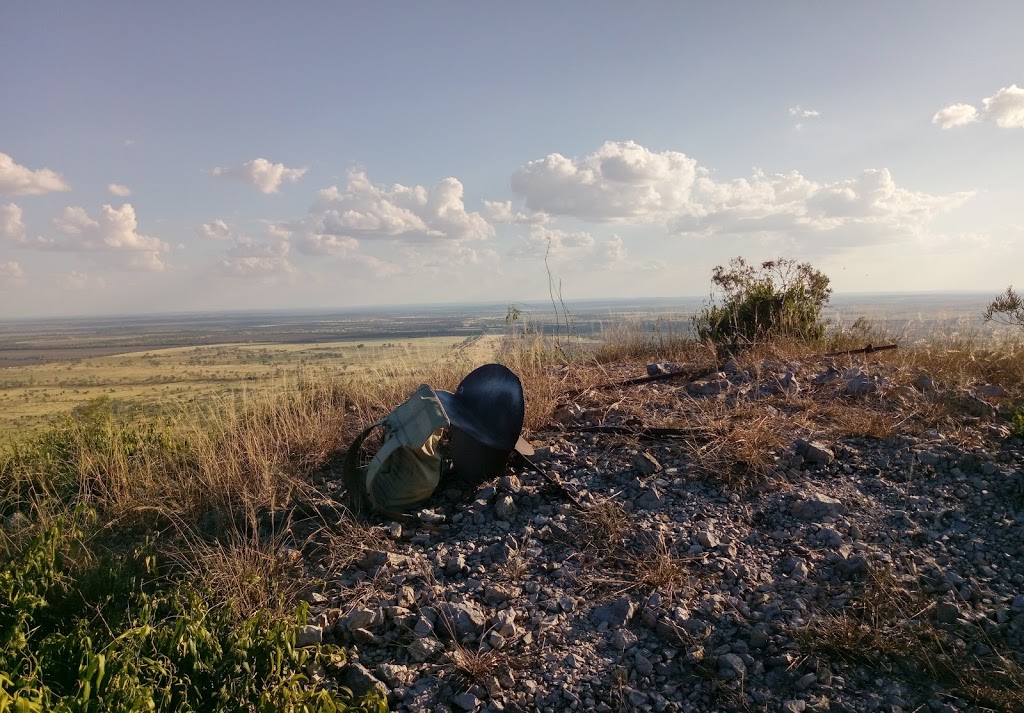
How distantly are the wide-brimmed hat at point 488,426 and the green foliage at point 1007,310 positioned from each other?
7.06 metres

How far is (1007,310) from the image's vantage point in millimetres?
7793

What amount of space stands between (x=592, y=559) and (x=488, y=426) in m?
1.26

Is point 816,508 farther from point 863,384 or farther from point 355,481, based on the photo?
point 355,481

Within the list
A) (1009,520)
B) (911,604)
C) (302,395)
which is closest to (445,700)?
(911,604)

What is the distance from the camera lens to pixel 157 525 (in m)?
4.07

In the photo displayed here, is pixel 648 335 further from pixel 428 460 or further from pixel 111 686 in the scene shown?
pixel 111 686

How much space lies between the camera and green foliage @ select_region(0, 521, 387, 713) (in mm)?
2084

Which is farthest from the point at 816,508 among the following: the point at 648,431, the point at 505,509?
the point at 505,509

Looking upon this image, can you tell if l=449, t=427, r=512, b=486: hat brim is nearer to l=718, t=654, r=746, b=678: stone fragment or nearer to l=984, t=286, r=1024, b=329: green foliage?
l=718, t=654, r=746, b=678: stone fragment

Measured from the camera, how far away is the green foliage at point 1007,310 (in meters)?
7.63

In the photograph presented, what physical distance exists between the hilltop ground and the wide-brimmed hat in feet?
0.64

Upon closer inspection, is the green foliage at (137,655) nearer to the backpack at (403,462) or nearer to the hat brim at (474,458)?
the backpack at (403,462)

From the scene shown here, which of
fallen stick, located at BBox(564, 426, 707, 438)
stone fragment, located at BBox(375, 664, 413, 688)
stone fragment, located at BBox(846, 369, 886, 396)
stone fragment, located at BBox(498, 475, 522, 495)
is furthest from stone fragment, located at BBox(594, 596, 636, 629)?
stone fragment, located at BBox(846, 369, 886, 396)

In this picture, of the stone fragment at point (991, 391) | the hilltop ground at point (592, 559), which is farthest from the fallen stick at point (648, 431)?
the stone fragment at point (991, 391)
